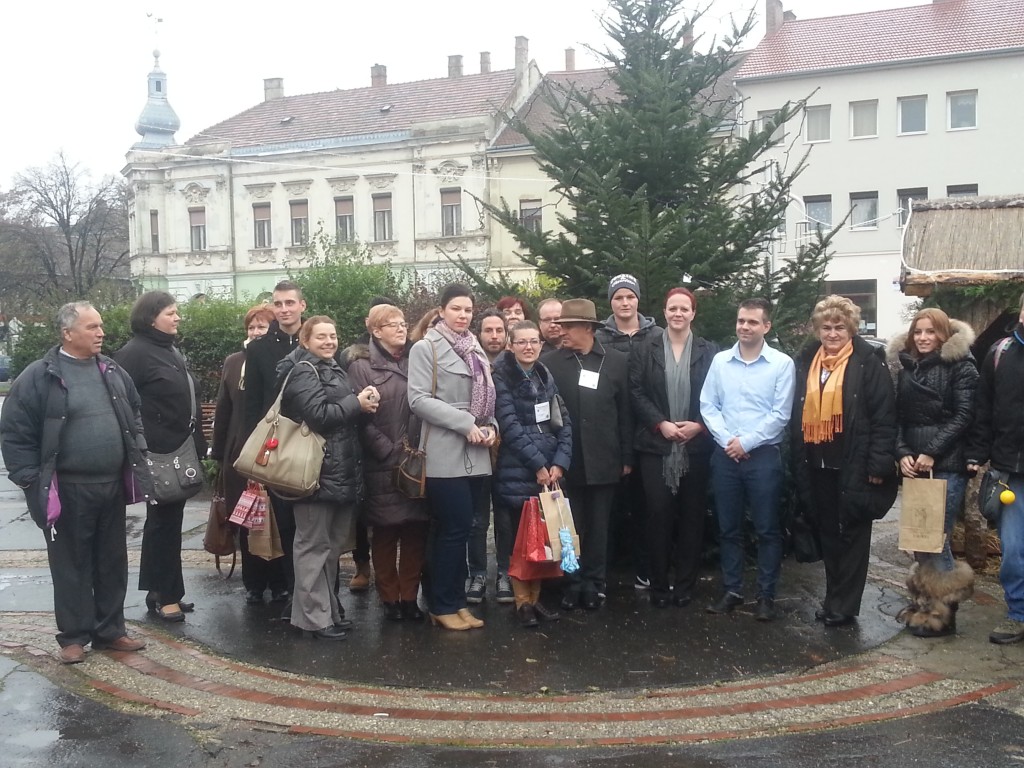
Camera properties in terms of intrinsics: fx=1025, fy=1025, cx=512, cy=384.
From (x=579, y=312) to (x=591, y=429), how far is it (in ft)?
2.57

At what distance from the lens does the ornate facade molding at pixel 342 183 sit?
4325cm

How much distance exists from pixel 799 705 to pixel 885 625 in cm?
165

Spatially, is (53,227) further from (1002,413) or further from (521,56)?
(1002,413)

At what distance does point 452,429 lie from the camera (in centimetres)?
623

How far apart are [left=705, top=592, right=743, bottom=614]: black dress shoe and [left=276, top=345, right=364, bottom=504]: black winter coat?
2443mm

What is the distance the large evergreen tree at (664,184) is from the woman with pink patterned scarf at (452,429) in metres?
1.69

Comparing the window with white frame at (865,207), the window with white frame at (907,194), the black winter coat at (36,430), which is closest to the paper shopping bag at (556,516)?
the black winter coat at (36,430)

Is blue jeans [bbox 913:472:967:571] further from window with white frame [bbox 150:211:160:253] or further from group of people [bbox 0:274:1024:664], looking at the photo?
window with white frame [bbox 150:211:160:253]

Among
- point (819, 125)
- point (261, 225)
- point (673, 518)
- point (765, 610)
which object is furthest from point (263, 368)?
point (261, 225)

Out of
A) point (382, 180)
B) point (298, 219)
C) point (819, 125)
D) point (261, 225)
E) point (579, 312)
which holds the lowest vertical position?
point (579, 312)

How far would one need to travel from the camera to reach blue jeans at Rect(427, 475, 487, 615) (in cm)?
635

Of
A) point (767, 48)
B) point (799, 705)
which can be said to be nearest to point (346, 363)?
point (799, 705)

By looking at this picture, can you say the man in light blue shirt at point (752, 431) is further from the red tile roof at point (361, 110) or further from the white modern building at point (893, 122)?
the red tile roof at point (361, 110)

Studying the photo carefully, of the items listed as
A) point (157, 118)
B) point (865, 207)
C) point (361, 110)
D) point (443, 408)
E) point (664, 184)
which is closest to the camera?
point (443, 408)
